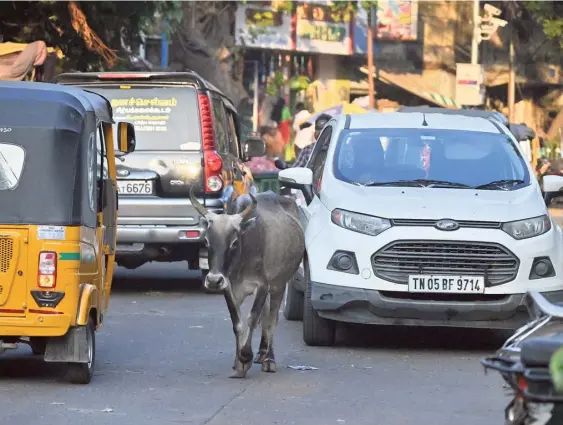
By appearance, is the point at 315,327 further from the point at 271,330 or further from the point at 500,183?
the point at 500,183

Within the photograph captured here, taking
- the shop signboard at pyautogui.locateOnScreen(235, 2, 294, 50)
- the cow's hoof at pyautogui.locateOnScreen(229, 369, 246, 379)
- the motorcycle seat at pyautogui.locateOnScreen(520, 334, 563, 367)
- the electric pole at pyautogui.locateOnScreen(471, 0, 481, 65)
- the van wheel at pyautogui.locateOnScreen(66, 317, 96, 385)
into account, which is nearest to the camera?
the motorcycle seat at pyautogui.locateOnScreen(520, 334, 563, 367)

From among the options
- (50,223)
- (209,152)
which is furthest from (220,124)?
(50,223)

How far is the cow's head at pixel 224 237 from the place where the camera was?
380 inches

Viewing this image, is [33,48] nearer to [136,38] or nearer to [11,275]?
[136,38]

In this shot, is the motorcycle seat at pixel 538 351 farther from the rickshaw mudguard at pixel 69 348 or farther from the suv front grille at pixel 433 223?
the suv front grille at pixel 433 223

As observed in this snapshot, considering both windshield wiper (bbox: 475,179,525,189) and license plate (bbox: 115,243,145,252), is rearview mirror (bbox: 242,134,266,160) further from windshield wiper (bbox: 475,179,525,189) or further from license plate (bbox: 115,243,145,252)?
windshield wiper (bbox: 475,179,525,189)

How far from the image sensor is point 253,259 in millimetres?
10281

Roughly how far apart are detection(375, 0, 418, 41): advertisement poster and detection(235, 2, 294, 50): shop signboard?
375 cm

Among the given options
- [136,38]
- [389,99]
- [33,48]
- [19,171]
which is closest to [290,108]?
[389,99]

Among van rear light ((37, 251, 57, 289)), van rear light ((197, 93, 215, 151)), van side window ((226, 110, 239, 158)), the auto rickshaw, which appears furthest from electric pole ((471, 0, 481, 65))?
van rear light ((37, 251, 57, 289))

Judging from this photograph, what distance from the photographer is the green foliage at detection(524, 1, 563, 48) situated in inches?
1519

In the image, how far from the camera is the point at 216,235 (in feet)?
32.1

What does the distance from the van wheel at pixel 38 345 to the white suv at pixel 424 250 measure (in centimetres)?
216

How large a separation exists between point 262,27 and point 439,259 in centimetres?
2809
